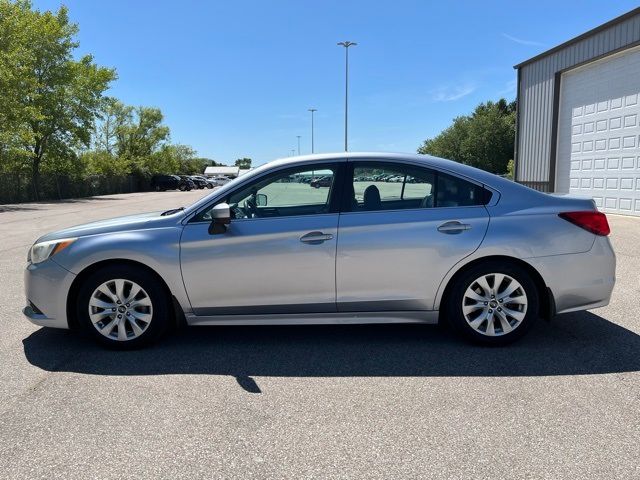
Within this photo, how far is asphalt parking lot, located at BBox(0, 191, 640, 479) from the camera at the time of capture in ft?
8.59

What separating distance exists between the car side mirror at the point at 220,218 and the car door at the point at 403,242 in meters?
0.91

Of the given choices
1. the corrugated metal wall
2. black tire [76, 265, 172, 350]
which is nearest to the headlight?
black tire [76, 265, 172, 350]

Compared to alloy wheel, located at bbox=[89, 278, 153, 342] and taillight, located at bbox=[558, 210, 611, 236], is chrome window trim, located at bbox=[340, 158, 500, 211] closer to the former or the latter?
taillight, located at bbox=[558, 210, 611, 236]

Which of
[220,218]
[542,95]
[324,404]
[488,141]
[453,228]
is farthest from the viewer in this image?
[488,141]

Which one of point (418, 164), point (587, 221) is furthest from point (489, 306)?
point (418, 164)

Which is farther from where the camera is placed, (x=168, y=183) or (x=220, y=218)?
(x=168, y=183)

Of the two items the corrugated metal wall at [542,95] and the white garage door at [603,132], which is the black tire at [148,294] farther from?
the corrugated metal wall at [542,95]

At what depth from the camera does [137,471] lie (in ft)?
8.38

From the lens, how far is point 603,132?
50.3 feet

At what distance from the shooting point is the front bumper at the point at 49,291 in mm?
4121

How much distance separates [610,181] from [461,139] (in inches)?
2281

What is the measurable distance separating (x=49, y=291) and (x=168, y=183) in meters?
56.3

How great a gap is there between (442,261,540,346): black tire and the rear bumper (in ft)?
0.48

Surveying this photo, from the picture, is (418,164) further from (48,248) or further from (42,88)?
(42,88)
